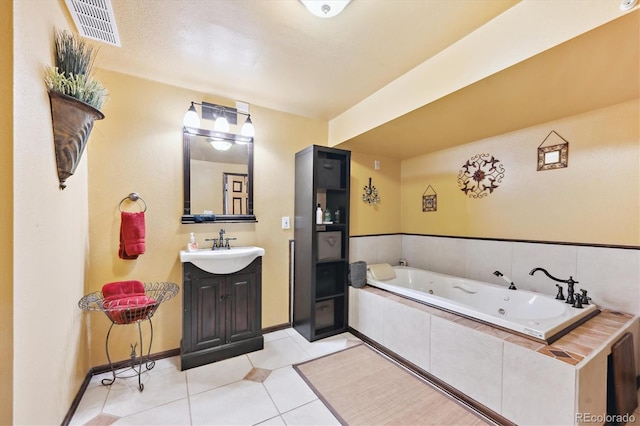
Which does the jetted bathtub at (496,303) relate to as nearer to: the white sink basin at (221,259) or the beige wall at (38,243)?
the white sink basin at (221,259)

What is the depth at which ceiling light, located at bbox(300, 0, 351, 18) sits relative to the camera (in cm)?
138

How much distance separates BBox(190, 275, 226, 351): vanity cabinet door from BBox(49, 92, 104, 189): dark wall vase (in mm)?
1156

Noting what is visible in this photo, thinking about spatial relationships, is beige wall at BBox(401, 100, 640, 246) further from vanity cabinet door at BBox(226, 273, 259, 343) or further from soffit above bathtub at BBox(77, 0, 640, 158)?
vanity cabinet door at BBox(226, 273, 259, 343)

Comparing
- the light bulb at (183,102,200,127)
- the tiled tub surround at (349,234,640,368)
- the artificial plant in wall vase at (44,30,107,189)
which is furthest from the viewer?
the light bulb at (183,102,200,127)

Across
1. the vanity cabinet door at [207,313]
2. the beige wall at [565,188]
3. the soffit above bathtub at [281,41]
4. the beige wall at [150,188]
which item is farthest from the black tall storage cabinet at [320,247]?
the beige wall at [565,188]

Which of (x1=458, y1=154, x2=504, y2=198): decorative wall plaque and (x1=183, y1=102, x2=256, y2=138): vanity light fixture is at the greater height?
(x1=183, y1=102, x2=256, y2=138): vanity light fixture

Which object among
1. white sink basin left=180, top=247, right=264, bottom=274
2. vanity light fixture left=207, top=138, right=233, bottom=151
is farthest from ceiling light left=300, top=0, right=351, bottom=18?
white sink basin left=180, top=247, right=264, bottom=274

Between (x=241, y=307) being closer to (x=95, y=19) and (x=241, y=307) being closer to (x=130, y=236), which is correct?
(x=130, y=236)

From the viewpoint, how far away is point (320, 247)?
271 cm

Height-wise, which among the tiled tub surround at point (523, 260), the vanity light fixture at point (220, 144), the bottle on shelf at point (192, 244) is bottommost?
the tiled tub surround at point (523, 260)

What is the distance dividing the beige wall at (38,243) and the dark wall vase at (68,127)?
1.3 inches

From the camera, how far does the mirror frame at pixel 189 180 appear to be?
2.32m

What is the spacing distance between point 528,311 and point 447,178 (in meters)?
1.58

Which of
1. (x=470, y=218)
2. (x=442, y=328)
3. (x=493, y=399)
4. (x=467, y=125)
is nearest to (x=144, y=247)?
(x=442, y=328)
